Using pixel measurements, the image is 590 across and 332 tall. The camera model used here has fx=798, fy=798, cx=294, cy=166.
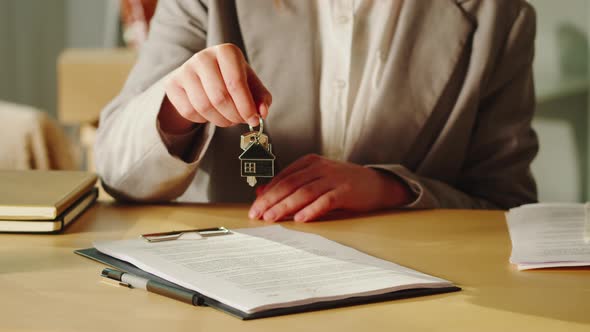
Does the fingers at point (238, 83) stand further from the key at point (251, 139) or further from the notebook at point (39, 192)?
the notebook at point (39, 192)

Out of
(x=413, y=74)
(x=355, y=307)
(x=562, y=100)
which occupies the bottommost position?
(x=562, y=100)

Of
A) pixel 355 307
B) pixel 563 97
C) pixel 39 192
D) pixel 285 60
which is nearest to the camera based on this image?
pixel 355 307

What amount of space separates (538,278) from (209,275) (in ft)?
1.00

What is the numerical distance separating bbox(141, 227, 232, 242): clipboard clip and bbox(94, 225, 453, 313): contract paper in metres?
0.01

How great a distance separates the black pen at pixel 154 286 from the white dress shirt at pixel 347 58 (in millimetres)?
673

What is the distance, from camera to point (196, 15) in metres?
1.28

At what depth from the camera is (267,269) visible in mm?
693

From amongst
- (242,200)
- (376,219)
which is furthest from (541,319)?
(242,200)

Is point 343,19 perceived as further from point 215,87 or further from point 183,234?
point 183,234

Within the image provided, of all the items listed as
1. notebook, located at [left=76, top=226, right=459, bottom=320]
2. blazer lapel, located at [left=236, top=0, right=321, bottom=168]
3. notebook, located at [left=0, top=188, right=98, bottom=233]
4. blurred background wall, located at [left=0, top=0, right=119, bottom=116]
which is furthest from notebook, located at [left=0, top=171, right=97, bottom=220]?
blurred background wall, located at [left=0, top=0, right=119, bottom=116]

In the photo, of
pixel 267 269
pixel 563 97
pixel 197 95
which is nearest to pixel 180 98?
pixel 197 95

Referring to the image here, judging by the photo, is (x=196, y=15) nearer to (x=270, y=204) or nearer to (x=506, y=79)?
(x=270, y=204)

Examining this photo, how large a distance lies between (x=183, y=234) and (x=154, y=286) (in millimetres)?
186

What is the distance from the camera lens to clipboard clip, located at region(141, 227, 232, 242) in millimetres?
813
